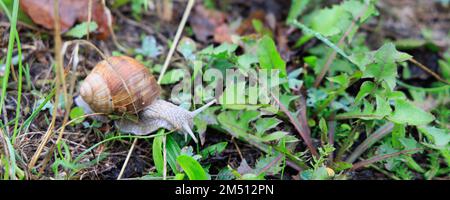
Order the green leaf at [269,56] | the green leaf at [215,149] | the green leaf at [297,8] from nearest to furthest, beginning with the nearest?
the green leaf at [215,149], the green leaf at [269,56], the green leaf at [297,8]

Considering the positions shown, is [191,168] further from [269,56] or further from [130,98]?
[269,56]

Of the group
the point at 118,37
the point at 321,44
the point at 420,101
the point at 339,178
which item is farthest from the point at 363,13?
the point at 118,37

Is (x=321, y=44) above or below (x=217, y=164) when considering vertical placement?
Result: above

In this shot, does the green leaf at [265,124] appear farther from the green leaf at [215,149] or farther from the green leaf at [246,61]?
the green leaf at [246,61]

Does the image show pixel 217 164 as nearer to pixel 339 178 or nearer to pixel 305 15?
pixel 339 178

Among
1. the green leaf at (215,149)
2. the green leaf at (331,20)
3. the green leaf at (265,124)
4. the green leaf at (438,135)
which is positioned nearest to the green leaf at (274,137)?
the green leaf at (265,124)
